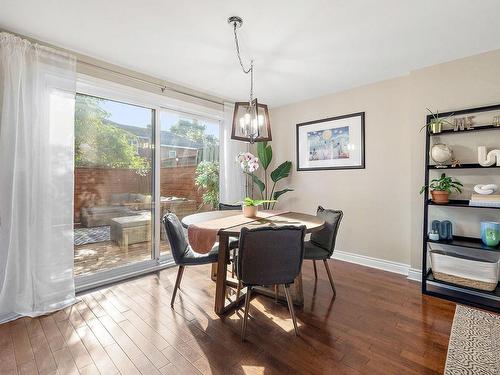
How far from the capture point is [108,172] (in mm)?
2871

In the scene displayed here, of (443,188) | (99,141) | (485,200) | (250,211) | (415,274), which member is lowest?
(415,274)

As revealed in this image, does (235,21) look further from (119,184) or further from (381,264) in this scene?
(381,264)

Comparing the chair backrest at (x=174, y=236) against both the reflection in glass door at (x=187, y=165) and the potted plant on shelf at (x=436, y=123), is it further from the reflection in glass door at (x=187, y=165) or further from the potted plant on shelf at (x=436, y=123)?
the potted plant on shelf at (x=436, y=123)

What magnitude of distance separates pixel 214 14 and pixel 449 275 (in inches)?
124

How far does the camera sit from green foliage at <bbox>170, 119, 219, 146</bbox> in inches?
138

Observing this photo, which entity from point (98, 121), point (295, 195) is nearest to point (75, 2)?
point (98, 121)

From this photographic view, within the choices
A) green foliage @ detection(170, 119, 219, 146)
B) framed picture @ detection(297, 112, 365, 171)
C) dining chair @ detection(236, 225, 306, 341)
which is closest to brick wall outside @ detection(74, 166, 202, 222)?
green foliage @ detection(170, 119, 219, 146)

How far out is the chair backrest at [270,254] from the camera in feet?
5.72

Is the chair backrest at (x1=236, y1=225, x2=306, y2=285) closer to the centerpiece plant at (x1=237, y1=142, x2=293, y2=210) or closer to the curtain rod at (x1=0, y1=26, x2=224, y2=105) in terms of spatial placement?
the centerpiece plant at (x1=237, y1=142, x2=293, y2=210)

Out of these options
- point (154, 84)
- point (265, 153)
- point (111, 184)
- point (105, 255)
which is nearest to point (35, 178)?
point (111, 184)

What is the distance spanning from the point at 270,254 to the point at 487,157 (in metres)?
2.23

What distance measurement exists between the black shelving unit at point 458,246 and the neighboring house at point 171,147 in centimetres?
285

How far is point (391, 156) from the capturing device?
3152mm

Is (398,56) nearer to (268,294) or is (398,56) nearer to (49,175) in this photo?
(268,294)
